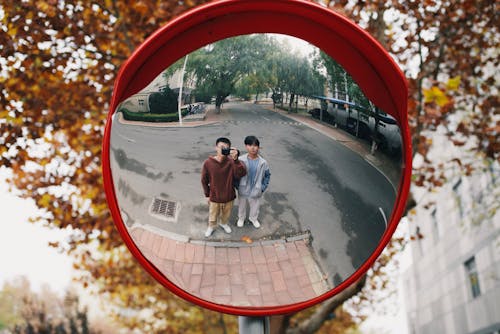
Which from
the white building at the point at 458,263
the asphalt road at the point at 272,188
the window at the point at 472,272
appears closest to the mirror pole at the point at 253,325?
the asphalt road at the point at 272,188

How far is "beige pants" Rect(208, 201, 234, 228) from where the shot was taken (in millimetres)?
1279

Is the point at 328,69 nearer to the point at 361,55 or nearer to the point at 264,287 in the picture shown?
the point at 361,55

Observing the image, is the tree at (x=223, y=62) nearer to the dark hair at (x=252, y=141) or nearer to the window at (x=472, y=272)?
the dark hair at (x=252, y=141)

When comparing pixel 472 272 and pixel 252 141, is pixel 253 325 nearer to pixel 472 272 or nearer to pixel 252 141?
pixel 252 141

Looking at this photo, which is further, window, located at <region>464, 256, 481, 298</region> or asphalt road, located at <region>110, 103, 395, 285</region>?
window, located at <region>464, 256, 481, 298</region>

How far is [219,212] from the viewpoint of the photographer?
1283 mm

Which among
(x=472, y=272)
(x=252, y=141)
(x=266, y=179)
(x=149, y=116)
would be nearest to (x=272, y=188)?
(x=266, y=179)

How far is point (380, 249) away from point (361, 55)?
1.69ft

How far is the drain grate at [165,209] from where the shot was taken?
4.26 feet

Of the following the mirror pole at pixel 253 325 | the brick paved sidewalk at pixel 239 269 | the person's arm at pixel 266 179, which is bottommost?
the mirror pole at pixel 253 325

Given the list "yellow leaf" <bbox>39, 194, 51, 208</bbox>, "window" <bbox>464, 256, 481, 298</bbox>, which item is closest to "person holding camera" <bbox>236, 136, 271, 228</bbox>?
"yellow leaf" <bbox>39, 194, 51, 208</bbox>

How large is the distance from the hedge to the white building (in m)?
12.6

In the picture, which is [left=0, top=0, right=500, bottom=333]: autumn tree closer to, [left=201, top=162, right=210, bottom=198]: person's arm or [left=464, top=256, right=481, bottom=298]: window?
[left=201, top=162, right=210, bottom=198]: person's arm

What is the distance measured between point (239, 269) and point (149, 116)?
0.48 m
